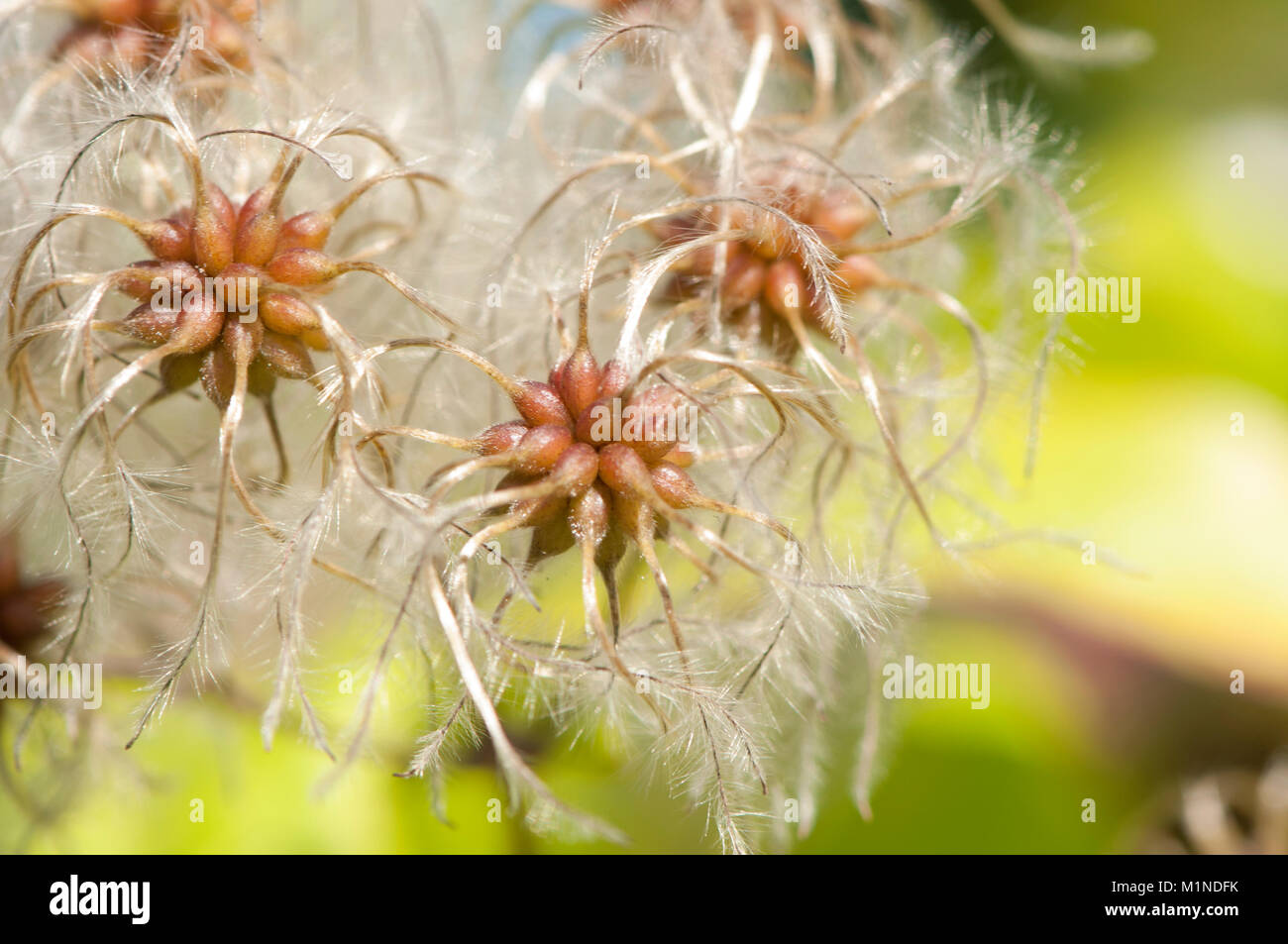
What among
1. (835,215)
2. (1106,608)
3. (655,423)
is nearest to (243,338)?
(655,423)

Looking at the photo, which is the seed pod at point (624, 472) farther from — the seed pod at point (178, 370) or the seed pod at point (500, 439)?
the seed pod at point (178, 370)

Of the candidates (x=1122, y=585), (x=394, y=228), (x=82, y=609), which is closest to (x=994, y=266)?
(x=1122, y=585)

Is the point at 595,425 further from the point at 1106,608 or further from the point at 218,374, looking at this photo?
the point at 1106,608

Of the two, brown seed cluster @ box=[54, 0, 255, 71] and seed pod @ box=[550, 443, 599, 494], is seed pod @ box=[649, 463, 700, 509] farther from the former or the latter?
brown seed cluster @ box=[54, 0, 255, 71]

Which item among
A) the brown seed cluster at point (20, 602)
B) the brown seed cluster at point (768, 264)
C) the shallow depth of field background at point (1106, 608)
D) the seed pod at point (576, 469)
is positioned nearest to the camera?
the seed pod at point (576, 469)

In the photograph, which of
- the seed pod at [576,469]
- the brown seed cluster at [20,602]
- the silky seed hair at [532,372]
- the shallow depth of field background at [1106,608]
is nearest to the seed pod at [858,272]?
the silky seed hair at [532,372]

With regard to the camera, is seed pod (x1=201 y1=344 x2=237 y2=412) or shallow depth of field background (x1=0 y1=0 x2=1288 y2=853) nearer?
seed pod (x1=201 y1=344 x2=237 y2=412)

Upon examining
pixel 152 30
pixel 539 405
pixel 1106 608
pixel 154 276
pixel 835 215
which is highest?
pixel 152 30

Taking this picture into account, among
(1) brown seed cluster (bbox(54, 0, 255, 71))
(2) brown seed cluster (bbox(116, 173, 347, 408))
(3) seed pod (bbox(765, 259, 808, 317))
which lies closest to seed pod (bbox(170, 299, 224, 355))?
(2) brown seed cluster (bbox(116, 173, 347, 408))
